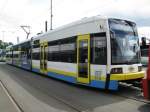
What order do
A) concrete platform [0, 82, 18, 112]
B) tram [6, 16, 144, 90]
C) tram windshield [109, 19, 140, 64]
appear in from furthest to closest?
tram windshield [109, 19, 140, 64] < tram [6, 16, 144, 90] < concrete platform [0, 82, 18, 112]

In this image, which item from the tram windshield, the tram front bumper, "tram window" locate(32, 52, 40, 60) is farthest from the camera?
"tram window" locate(32, 52, 40, 60)

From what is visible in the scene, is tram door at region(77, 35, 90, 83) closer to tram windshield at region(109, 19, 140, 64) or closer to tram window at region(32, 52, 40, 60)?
tram windshield at region(109, 19, 140, 64)

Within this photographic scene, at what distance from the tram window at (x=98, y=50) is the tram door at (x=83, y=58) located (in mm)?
383

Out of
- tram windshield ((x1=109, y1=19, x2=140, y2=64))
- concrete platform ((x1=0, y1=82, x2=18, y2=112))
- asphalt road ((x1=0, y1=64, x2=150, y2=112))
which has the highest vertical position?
tram windshield ((x1=109, y1=19, x2=140, y2=64))

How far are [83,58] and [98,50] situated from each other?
1.31 metres

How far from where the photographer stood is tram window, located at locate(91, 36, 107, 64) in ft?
44.8

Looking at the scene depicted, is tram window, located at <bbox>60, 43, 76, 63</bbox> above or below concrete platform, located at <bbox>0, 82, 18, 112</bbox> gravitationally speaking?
above

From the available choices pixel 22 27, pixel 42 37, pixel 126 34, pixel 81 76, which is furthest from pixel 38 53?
pixel 22 27

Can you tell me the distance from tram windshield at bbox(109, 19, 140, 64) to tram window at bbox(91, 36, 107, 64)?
15.3 inches

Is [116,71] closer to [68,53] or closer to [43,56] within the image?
[68,53]

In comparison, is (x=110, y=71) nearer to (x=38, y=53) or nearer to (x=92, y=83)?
(x=92, y=83)

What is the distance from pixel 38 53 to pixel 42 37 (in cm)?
176

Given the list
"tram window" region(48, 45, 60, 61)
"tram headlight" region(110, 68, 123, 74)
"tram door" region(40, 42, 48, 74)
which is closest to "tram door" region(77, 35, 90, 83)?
"tram headlight" region(110, 68, 123, 74)

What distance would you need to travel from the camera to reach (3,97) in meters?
13.7
